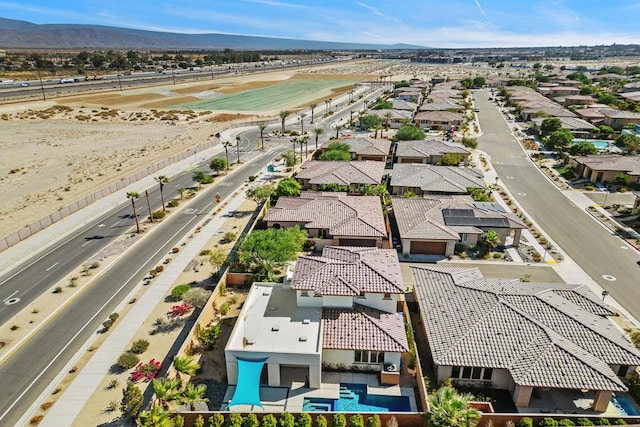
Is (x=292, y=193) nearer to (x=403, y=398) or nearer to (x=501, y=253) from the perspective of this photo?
(x=501, y=253)

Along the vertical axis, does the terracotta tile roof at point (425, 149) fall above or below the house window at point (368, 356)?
above

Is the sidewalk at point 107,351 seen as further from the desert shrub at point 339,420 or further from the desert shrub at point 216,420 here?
the desert shrub at point 339,420

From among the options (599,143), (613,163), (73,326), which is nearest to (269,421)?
(73,326)

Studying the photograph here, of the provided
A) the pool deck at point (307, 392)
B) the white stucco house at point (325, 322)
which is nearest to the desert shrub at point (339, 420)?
the pool deck at point (307, 392)

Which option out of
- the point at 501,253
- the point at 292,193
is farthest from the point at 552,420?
the point at 292,193

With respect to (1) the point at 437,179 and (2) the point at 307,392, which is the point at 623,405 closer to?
(2) the point at 307,392

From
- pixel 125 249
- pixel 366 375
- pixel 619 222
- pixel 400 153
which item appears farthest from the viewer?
pixel 400 153
